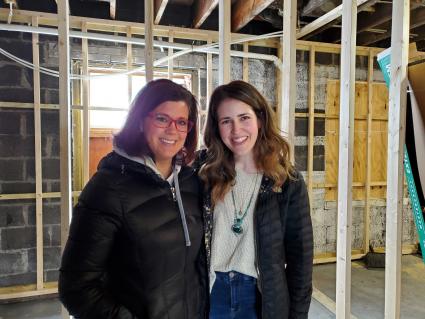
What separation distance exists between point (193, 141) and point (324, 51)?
3.53 metres

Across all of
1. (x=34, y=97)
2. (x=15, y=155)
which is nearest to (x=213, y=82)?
(x=34, y=97)

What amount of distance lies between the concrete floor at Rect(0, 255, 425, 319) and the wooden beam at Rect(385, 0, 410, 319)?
1735 mm

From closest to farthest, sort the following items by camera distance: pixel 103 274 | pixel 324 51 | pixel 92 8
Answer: pixel 103 274
pixel 92 8
pixel 324 51

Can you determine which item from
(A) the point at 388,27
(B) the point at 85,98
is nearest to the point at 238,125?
(B) the point at 85,98

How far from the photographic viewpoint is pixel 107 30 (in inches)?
137

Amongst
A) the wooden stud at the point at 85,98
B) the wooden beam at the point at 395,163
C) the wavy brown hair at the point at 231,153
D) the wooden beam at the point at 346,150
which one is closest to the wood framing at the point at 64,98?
the wavy brown hair at the point at 231,153

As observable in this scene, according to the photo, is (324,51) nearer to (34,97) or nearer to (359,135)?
(359,135)

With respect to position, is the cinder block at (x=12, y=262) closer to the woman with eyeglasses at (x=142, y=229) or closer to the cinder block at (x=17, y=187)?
the cinder block at (x=17, y=187)

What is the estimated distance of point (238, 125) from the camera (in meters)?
1.12

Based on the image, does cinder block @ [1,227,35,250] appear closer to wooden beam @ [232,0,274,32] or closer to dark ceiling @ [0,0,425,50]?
dark ceiling @ [0,0,425,50]

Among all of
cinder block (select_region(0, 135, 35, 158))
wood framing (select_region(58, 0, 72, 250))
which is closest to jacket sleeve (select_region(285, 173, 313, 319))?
wood framing (select_region(58, 0, 72, 250))

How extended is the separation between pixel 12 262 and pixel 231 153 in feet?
10.4

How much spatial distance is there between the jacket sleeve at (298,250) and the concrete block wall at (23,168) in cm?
291

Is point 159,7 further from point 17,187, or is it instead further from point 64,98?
point 17,187
